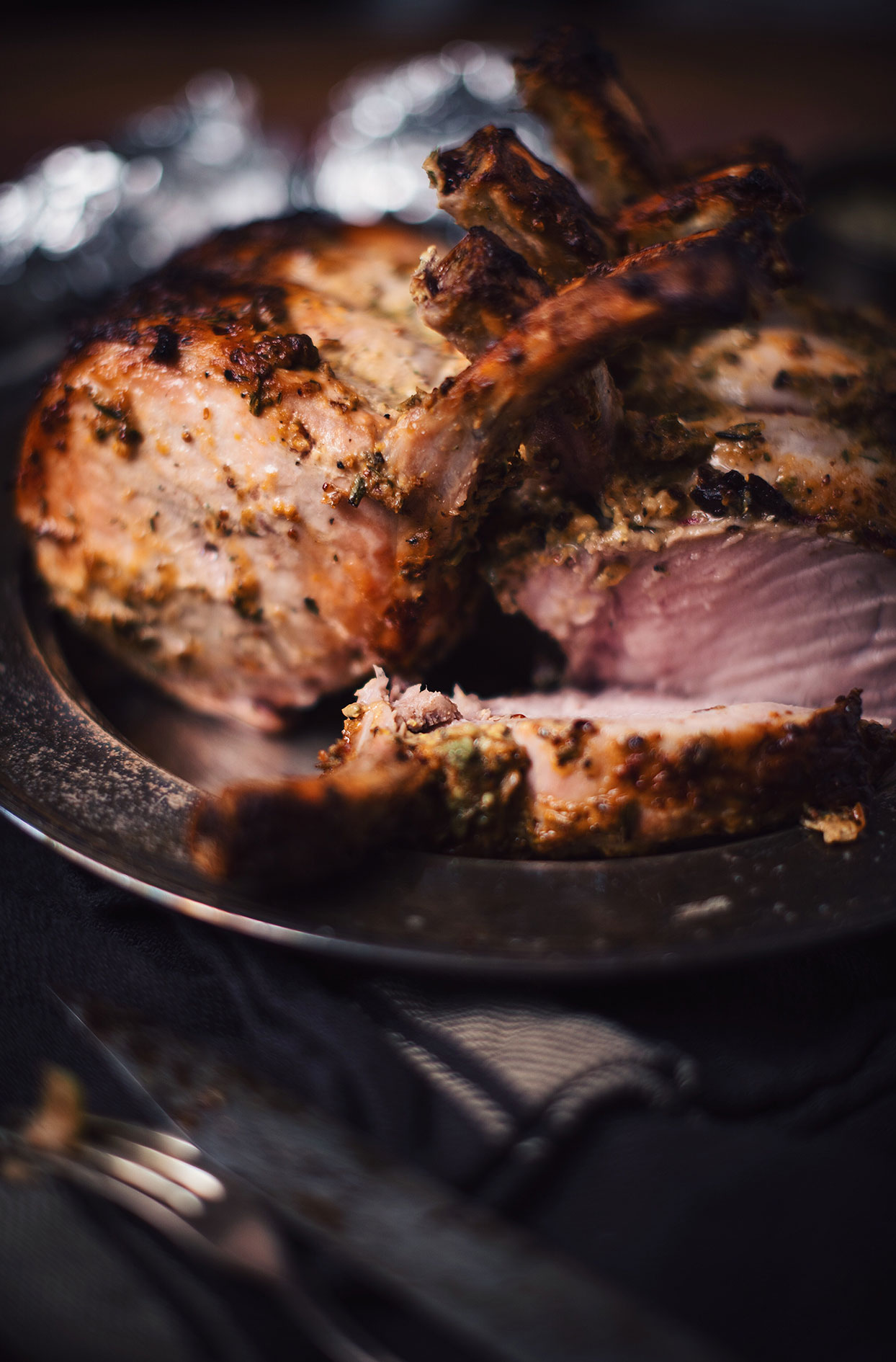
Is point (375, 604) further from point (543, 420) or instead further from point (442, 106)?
point (442, 106)

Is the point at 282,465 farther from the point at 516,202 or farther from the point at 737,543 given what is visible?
the point at 737,543

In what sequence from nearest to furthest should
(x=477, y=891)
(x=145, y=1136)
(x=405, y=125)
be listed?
(x=145, y=1136) < (x=477, y=891) < (x=405, y=125)

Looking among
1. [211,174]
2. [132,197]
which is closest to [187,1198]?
[132,197]

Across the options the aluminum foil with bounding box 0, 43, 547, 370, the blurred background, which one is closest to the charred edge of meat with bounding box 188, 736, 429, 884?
the blurred background

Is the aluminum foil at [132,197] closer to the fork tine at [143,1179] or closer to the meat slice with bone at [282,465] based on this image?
the meat slice with bone at [282,465]

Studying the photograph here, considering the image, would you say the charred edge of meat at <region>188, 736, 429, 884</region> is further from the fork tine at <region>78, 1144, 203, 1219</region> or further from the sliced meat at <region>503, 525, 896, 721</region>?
the sliced meat at <region>503, 525, 896, 721</region>

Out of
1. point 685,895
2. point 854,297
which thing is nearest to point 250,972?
point 685,895

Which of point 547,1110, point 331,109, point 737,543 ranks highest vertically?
point 331,109
